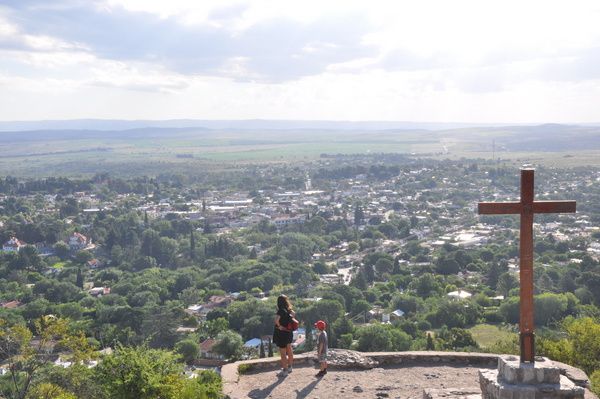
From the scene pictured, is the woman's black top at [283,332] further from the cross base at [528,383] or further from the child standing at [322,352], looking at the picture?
the cross base at [528,383]

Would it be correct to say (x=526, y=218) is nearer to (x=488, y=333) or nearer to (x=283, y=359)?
(x=283, y=359)

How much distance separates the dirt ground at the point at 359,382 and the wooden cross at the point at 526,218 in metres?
1.22

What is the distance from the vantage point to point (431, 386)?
7.99 metres

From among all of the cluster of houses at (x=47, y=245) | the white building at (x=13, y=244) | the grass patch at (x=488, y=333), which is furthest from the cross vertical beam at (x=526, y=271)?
the white building at (x=13, y=244)

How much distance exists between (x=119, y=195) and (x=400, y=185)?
1381 inches

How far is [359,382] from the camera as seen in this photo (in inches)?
316

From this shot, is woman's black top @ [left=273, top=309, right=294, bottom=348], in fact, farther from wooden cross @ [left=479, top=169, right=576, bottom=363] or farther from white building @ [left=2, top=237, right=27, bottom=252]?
white building @ [left=2, top=237, right=27, bottom=252]

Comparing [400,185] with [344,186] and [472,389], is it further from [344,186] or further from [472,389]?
[472,389]

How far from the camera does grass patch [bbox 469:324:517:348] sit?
22839 mm

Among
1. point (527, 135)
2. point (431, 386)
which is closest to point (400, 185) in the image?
point (431, 386)

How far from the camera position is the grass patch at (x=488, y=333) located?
22839 mm

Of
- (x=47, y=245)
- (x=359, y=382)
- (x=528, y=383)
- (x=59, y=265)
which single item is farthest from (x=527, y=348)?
(x=47, y=245)

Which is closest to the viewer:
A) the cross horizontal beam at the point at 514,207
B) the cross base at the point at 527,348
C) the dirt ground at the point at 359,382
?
the cross base at the point at 527,348

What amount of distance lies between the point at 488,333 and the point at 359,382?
1792 centimetres
